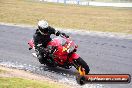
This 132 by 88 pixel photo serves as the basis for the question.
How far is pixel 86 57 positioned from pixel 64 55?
10.2 feet

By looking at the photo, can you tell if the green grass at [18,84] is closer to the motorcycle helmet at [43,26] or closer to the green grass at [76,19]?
the motorcycle helmet at [43,26]

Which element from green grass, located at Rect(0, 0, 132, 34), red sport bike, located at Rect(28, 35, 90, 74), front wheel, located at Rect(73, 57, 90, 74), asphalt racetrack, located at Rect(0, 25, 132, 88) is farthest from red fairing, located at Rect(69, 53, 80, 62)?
green grass, located at Rect(0, 0, 132, 34)

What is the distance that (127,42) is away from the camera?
18.7 metres

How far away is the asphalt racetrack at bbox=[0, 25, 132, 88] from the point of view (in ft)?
39.2

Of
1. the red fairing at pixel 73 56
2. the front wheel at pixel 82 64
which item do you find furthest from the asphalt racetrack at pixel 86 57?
the red fairing at pixel 73 56

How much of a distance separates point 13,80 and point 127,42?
996 centimetres

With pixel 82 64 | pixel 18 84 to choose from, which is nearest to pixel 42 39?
pixel 82 64

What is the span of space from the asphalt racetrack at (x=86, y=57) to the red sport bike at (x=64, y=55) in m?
0.44

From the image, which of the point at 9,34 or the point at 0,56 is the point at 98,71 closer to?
the point at 0,56

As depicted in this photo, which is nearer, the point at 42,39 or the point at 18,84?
the point at 18,84

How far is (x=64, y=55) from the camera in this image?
11.2 m

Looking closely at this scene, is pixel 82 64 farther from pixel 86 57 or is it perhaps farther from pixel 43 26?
pixel 86 57

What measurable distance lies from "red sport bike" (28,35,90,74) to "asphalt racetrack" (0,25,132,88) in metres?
0.44

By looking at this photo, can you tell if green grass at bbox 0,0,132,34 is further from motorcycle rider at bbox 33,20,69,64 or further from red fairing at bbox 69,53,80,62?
red fairing at bbox 69,53,80,62
